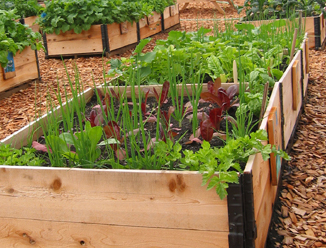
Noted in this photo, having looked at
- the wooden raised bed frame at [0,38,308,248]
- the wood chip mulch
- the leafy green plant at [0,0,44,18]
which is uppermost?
the leafy green plant at [0,0,44,18]

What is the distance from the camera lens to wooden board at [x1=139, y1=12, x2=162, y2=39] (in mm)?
7388

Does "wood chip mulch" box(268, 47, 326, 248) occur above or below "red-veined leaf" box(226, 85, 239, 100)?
below

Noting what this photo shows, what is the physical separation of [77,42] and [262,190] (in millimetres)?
4739

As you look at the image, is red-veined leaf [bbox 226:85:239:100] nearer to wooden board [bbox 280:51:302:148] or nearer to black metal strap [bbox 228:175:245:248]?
wooden board [bbox 280:51:302:148]

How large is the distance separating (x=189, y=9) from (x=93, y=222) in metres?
10.2

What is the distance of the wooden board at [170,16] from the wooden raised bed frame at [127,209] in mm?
7124

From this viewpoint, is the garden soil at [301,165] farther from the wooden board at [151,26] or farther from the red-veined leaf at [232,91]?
the wooden board at [151,26]

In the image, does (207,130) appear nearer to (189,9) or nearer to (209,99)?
(209,99)

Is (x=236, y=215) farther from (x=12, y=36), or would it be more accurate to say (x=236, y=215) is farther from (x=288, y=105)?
(x=12, y=36)

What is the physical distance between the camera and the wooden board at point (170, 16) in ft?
28.7

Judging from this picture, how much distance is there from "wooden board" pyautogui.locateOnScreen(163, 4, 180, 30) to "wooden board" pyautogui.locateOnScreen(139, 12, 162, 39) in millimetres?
228

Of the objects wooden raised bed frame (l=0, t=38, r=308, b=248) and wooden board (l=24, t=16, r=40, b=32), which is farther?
wooden board (l=24, t=16, r=40, b=32)

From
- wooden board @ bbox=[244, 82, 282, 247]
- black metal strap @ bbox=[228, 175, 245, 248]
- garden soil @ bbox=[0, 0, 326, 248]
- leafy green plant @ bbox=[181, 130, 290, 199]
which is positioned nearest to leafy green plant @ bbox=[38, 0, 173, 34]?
garden soil @ bbox=[0, 0, 326, 248]

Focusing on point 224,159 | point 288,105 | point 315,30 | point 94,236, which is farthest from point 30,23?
point 224,159
